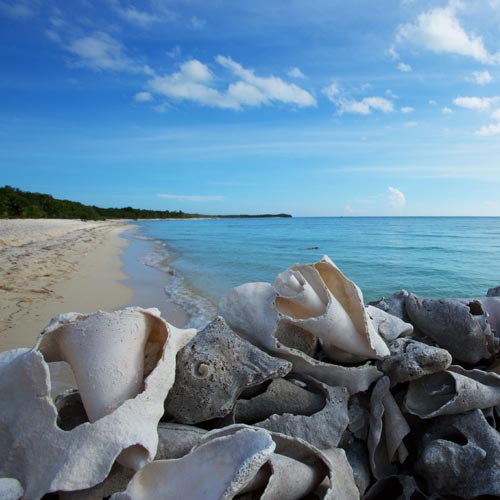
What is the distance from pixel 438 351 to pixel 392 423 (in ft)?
1.38

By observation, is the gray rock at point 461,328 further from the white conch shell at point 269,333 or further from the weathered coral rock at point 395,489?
the weathered coral rock at point 395,489

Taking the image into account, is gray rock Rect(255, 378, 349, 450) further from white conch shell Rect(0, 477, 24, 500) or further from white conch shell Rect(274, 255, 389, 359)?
white conch shell Rect(0, 477, 24, 500)

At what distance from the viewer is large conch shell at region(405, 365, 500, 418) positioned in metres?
2.03

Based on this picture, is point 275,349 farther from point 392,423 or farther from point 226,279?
point 226,279

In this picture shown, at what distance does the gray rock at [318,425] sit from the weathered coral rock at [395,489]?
32cm

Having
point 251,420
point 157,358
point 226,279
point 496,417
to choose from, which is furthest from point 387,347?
point 226,279

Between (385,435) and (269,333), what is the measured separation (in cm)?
76

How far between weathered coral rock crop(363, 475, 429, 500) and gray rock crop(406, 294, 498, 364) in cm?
94

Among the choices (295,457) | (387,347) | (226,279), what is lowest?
(226,279)

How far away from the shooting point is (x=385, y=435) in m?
2.08

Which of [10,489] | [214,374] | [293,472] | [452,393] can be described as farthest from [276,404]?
[10,489]

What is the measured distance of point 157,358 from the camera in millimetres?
1986

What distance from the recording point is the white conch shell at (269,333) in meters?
2.23

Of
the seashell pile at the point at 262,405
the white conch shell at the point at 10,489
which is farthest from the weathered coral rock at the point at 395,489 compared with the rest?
the white conch shell at the point at 10,489
